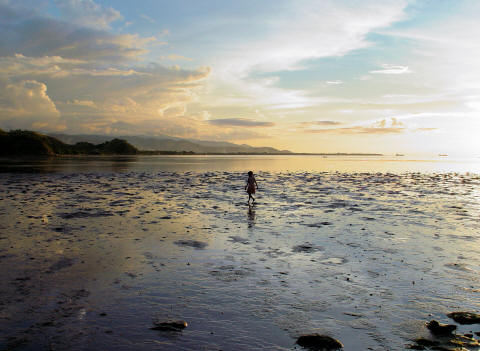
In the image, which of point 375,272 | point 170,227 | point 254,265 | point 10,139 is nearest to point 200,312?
point 254,265

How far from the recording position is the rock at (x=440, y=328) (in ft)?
19.4

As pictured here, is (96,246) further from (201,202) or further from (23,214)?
(201,202)

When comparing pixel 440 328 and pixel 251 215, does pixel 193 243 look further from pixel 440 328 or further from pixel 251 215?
pixel 440 328

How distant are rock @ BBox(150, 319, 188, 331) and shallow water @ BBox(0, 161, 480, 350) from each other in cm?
14

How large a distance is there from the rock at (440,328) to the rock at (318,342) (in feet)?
6.33

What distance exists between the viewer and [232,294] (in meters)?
7.48

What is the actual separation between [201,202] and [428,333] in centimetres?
1788

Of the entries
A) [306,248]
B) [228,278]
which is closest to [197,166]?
[306,248]

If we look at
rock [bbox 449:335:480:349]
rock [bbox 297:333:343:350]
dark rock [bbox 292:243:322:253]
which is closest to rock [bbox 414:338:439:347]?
rock [bbox 449:335:480:349]

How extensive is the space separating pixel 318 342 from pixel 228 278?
3426 millimetres

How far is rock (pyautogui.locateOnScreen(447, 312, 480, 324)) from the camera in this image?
632 centimetres

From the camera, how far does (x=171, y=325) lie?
5988 mm

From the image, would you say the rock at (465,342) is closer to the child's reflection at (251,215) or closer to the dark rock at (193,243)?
the dark rock at (193,243)

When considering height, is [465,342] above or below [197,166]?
below
